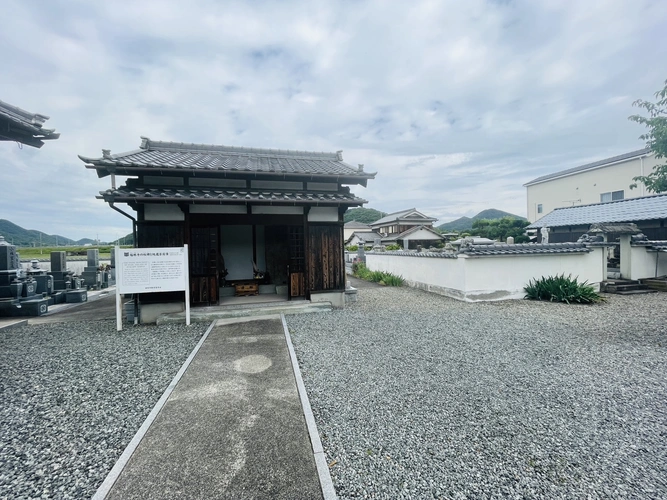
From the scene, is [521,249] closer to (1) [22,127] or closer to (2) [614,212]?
(2) [614,212]

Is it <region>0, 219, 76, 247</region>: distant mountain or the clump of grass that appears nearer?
the clump of grass

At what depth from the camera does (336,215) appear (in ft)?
26.1

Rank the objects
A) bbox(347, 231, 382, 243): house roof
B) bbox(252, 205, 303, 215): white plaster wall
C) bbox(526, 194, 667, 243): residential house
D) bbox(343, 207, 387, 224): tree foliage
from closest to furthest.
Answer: bbox(252, 205, 303, 215): white plaster wall → bbox(526, 194, 667, 243): residential house → bbox(347, 231, 382, 243): house roof → bbox(343, 207, 387, 224): tree foliage

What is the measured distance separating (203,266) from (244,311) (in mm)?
1555

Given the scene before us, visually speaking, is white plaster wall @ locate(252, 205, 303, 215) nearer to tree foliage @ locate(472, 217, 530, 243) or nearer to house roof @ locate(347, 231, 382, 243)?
tree foliage @ locate(472, 217, 530, 243)

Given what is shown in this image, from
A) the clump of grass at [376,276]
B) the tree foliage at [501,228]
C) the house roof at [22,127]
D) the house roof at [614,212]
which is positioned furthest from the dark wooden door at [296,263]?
the tree foliage at [501,228]

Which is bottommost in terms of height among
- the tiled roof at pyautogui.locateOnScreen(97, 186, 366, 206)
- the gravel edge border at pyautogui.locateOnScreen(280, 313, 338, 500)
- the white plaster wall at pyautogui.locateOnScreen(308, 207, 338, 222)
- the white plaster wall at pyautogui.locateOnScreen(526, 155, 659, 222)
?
the gravel edge border at pyautogui.locateOnScreen(280, 313, 338, 500)

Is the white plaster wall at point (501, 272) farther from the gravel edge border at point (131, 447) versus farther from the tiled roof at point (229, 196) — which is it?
the gravel edge border at point (131, 447)

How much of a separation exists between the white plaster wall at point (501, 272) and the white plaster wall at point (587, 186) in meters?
14.9

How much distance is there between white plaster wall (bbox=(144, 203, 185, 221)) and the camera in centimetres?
668

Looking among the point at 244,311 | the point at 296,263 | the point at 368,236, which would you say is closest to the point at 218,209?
the point at 296,263

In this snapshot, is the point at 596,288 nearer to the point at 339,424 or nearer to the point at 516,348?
the point at 516,348

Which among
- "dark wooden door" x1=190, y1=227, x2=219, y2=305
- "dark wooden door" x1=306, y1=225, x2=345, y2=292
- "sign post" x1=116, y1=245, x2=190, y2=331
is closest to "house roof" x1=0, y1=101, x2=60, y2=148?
"sign post" x1=116, y1=245, x2=190, y2=331

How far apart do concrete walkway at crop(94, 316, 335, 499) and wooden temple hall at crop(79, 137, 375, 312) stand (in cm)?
378
